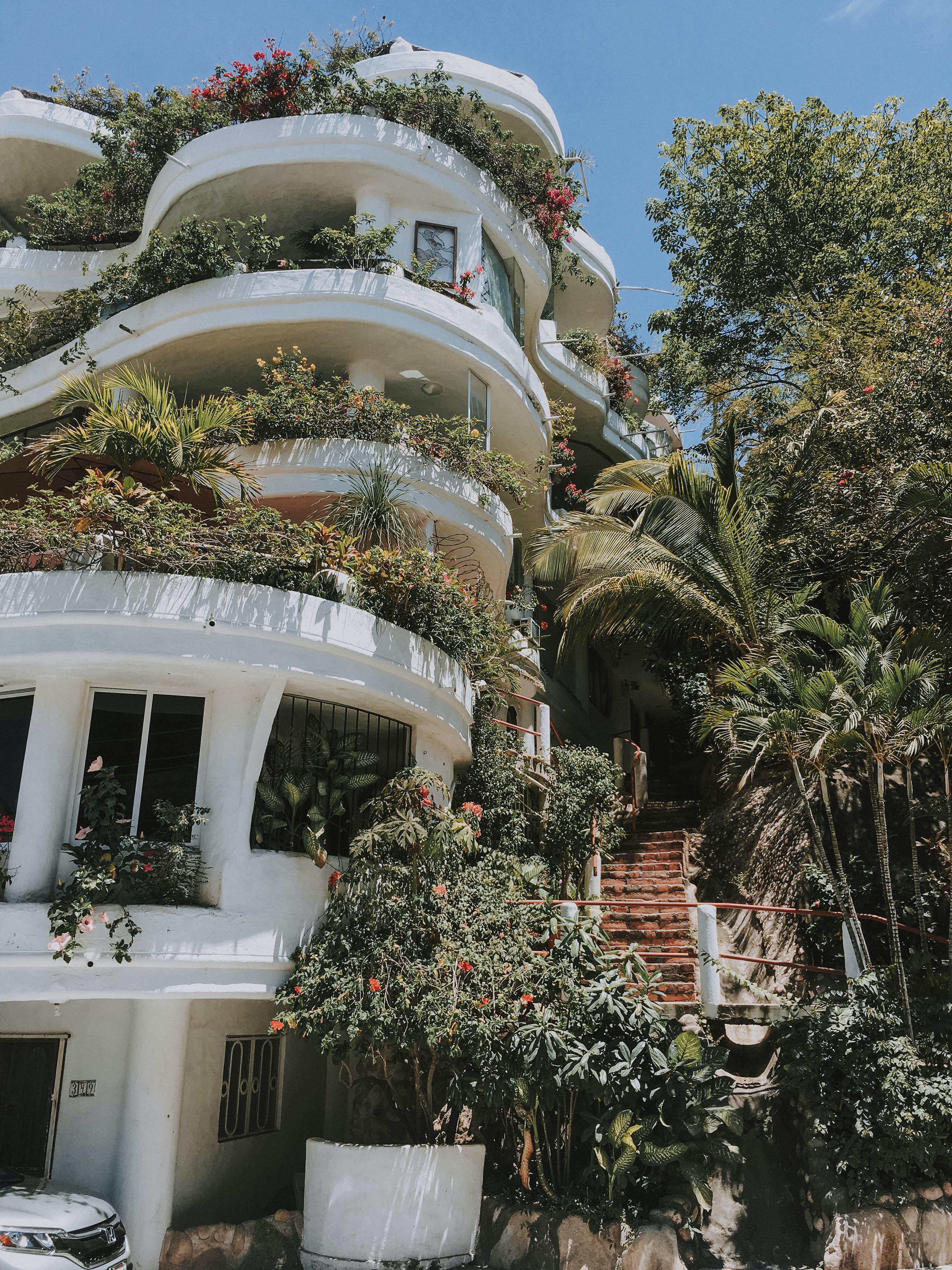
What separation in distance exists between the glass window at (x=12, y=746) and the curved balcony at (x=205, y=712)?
20 cm

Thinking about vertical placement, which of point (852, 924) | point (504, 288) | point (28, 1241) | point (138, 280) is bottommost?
point (28, 1241)

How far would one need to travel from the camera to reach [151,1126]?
403 inches

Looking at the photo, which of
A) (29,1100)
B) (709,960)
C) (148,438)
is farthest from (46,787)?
(709,960)

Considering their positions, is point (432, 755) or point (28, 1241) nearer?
point (28, 1241)

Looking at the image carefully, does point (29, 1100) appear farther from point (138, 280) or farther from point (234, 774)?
point (138, 280)

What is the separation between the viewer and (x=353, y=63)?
18.8 metres

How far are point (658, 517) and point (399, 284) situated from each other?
613cm

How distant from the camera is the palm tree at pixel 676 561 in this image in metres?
16.6

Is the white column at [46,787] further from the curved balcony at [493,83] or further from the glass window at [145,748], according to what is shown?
the curved balcony at [493,83]

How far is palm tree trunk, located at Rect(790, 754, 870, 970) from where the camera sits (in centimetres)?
1146

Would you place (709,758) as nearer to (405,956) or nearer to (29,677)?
(405,956)

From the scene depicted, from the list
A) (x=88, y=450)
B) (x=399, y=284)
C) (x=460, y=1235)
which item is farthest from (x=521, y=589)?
(x=460, y=1235)

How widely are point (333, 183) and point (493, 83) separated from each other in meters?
5.26

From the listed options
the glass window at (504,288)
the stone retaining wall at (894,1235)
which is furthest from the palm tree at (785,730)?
the glass window at (504,288)
